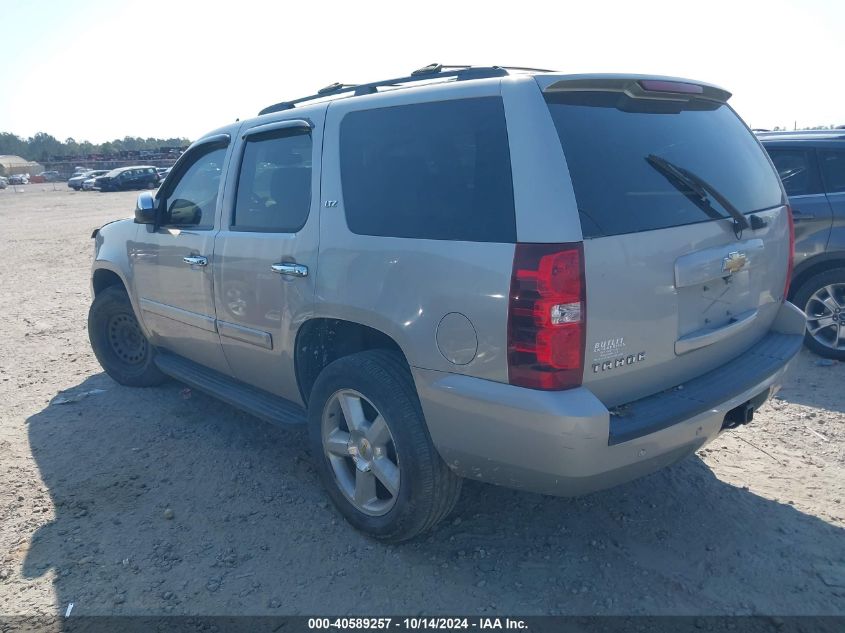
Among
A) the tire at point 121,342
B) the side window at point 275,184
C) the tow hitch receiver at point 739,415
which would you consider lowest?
the tire at point 121,342

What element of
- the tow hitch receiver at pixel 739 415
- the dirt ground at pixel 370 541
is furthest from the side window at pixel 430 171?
the dirt ground at pixel 370 541

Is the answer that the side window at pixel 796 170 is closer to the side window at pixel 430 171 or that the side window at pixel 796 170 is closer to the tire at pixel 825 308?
the tire at pixel 825 308

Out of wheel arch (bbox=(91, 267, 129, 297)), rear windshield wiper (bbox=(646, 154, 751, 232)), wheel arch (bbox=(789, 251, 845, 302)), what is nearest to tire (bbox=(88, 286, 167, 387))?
wheel arch (bbox=(91, 267, 129, 297))

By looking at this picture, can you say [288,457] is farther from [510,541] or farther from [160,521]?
[510,541]

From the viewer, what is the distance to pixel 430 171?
288cm

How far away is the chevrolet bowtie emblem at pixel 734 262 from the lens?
2869 millimetres

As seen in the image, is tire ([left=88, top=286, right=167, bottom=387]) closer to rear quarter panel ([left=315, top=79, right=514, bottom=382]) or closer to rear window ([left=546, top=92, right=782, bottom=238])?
rear quarter panel ([left=315, top=79, right=514, bottom=382])

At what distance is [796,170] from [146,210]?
5.38 m

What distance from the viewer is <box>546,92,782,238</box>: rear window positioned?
2.53 m

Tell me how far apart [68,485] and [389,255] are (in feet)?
8.31

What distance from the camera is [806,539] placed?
10.2 ft

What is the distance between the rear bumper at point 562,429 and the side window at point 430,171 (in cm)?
62

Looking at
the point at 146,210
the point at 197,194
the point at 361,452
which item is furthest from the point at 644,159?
the point at 146,210

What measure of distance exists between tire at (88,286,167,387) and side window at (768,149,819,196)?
558 centimetres
